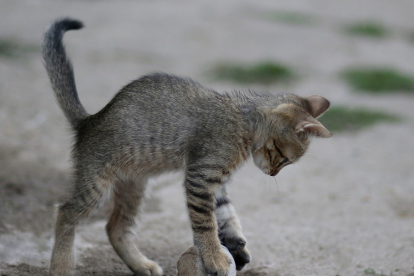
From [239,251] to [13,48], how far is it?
6722mm

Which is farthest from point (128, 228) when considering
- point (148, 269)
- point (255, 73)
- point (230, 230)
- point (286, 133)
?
point (255, 73)

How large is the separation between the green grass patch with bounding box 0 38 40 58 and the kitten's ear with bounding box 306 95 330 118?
6.31 m

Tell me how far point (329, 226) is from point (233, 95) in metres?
1.70

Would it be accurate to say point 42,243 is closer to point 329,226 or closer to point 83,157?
point 83,157

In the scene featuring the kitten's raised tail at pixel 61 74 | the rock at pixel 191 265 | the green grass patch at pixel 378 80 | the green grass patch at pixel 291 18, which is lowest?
the rock at pixel 191 265

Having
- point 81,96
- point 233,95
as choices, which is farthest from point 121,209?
point 81,96

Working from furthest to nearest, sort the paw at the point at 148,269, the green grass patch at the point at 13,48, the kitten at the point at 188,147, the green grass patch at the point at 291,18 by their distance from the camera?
the green grass patch at the point at 291,18 < the green grass patch at the point at 13,48 < the paw at the point at 148,269 < the kitten at the point at 188,147

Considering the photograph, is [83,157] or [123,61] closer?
[83,157]

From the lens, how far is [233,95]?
14.4 ft

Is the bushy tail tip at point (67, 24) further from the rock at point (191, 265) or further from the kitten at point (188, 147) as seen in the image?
the rock at point (191, 265)

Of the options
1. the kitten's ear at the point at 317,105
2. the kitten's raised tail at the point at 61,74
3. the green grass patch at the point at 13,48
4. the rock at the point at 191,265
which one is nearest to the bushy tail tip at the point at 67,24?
the kitten's raised tail at the point at 61,74

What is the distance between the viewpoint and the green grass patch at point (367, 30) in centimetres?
1259

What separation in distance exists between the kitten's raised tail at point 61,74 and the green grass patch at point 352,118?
4.19 m

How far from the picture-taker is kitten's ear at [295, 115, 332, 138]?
12.3 feet
